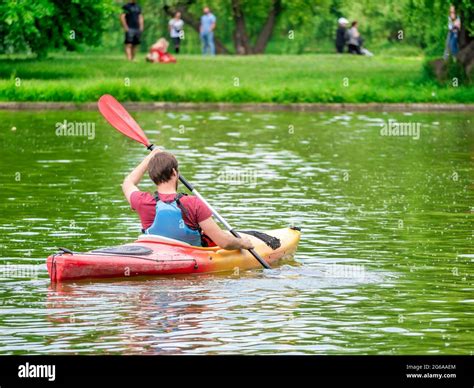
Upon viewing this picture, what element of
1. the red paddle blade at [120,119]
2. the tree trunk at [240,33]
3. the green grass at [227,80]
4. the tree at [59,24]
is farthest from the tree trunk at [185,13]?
the red paddle blade at [120,119]

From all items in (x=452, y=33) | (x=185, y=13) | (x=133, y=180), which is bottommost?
(x=133, y=180)

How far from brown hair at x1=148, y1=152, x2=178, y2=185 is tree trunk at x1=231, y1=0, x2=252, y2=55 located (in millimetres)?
46222

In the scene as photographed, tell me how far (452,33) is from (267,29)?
1911cm

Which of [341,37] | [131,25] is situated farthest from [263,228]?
[341,37]

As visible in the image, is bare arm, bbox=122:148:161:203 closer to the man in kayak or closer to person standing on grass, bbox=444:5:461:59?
the man in kayak

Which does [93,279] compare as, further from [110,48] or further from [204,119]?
[110,48]

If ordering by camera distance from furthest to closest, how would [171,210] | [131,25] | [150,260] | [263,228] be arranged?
[131,25] → [263,228] → [171,210] → [150,260]

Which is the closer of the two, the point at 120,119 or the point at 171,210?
the point at 171,210

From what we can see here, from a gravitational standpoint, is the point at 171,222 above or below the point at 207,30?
below

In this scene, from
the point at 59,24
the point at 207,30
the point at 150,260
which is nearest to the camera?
the point at 150,260

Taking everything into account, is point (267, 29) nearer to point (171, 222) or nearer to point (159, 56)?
point (159, 56)

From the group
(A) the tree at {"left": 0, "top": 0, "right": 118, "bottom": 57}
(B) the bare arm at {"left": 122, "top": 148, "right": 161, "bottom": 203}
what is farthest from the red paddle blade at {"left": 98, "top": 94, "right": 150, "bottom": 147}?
(A) the tree at {"left": 0, "top": 0, "right": 118, "bottom": 57}

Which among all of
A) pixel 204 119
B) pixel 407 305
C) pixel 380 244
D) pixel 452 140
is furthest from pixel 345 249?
pixel 204 119

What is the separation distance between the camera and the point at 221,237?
18047 mm
